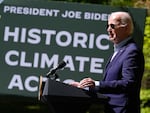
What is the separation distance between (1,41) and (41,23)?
59cm

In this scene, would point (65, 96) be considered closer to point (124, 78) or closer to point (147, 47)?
point (124, 78)

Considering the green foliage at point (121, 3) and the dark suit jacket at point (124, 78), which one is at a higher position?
the green foliage at point (121, 3)

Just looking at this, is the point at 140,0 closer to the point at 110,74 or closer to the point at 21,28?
the point at 21,28

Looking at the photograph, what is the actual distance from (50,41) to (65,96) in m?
4.00

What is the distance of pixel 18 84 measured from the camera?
830cm

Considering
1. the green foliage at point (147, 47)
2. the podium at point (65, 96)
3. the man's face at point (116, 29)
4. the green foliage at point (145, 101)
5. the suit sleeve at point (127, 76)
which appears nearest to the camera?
the podium at point (65, 96)

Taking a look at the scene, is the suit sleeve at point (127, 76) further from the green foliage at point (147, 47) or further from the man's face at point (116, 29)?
the green foliage at point (147, 47)

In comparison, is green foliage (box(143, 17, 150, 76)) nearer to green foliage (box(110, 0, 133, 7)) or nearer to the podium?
green foliage (box(110, 0, 133, 7))

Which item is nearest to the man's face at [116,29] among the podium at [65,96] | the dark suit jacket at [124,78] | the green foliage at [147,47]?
the dark suit jacket at [124,78]

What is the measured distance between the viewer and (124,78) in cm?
446

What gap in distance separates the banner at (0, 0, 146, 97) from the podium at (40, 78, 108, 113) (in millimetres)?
3734

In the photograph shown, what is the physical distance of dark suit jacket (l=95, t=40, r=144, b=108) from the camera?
4441 mm

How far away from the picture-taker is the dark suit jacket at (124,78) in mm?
4441

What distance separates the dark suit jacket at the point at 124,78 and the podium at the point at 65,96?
139 mm
